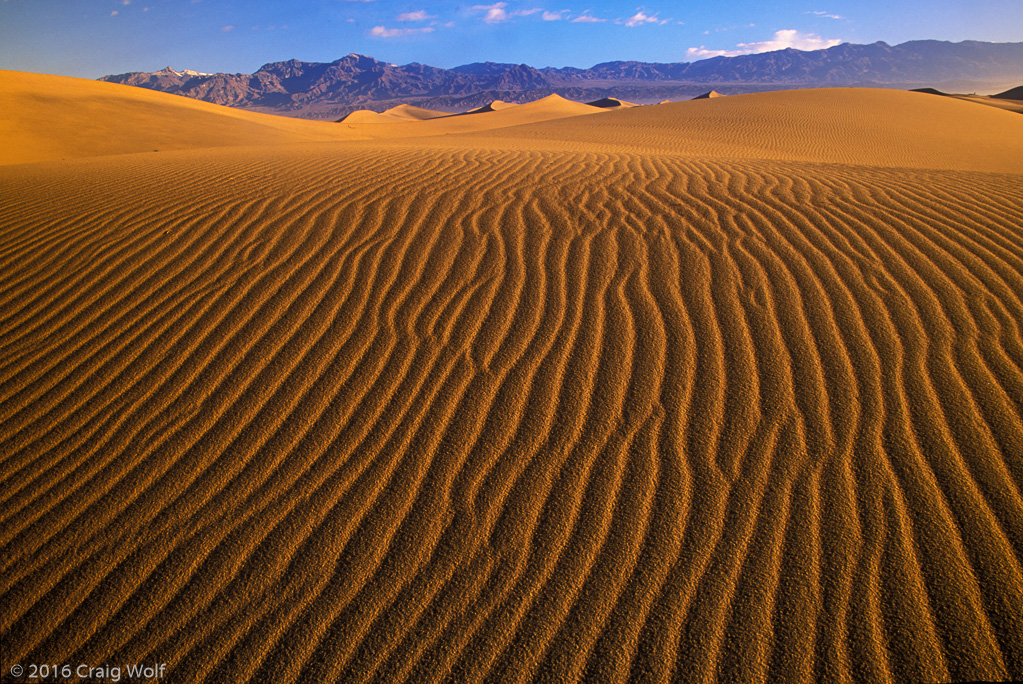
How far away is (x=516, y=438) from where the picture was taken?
9.34 feet

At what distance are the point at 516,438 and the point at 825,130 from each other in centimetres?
1974

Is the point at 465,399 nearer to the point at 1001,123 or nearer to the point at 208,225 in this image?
the point at 208,225

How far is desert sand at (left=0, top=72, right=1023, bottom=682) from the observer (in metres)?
2.05

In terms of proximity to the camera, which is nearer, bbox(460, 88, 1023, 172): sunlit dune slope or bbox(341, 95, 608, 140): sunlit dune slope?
bbox(460, 88, 1023, 172): sunlit dune slope

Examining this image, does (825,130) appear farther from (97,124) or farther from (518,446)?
(97,124)

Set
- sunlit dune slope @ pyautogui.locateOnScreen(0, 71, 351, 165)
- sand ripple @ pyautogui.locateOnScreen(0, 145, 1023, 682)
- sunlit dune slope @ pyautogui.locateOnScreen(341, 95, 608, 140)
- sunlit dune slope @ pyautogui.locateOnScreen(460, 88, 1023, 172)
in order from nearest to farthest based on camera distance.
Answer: sand ripple @ pyautogui.locateOnScreen(0, 145, 1023, 682), sunlit dune slope @ pyautogui.locateOnScreen(460, 88, 1023, 172), sunlit dune slope @ pyautogui.locateOnScreen(0, 71, 351, 165), sunlit dune slope @ pyautogui.locateOnScreen(341, 95, 608, 140)

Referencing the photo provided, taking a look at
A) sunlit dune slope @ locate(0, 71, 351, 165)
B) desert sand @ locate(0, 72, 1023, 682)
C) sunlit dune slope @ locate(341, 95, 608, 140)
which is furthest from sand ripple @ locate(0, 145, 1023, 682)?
sunlit dune slope @ locate(341, 95, 608, 140)

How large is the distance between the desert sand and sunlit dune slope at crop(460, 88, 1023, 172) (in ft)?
27.9

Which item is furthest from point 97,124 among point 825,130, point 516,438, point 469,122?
point 469,122

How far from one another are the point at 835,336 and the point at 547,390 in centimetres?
178

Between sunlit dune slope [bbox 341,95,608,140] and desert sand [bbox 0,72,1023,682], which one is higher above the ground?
sunlit dune slope [bbox 341,95,608,140]

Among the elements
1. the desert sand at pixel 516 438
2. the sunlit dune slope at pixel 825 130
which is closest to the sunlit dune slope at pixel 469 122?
the sunlit dune slope at pixel 825 130

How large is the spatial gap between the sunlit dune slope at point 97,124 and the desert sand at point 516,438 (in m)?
14.0

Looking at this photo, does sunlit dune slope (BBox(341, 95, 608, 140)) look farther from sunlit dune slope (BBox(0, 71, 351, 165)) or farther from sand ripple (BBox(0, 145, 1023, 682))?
sand ripple (BBox(0, 145, 1023, 682))
